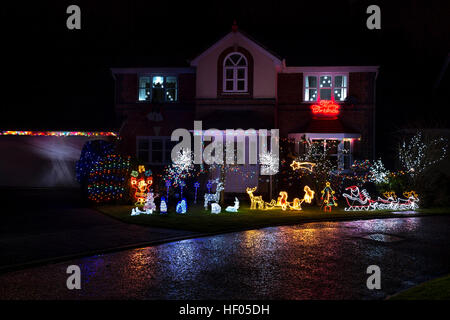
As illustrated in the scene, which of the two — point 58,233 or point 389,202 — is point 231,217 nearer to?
point 58,233

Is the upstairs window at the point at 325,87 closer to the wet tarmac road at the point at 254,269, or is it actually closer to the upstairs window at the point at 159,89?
the upstairs window at the point at 159,89

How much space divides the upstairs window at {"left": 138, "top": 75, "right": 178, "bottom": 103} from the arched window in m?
3.47

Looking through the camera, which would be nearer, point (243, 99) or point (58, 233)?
point (58, 233)

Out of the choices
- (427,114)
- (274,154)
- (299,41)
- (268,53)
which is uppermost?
(299,41)

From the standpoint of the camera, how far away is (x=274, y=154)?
69.4ft

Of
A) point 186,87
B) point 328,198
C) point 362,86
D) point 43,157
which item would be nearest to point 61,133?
point 43,157

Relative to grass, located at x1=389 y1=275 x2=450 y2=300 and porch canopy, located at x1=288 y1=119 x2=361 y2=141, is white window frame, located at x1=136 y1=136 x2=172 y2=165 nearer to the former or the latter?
porch canopy, located at x1=288 y1=119 x2=361 y2=141

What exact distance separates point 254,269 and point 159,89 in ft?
60.0

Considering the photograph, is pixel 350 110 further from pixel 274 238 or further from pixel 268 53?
pixel 274 238

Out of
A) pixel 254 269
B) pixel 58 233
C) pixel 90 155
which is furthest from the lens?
pixel 90 155

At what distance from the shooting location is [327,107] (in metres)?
23.7
